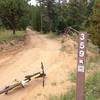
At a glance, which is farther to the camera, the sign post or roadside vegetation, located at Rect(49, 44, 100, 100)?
roadside vegetation, located at Rect(49, 44, 100, 100)

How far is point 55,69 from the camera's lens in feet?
50.4

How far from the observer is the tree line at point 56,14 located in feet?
77.0

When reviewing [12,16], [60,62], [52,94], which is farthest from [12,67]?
[12,16]

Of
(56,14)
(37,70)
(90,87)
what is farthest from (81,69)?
(56,14)

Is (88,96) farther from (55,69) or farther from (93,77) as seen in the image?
(55,69)

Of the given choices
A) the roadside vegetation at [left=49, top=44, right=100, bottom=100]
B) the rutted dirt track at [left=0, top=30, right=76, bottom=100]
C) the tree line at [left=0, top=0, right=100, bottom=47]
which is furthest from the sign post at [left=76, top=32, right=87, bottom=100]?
the tree line at [left=0, top=0, right=100, bottom=47]

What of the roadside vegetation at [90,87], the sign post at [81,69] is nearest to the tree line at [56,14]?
the roadside vegetation at [90,87]

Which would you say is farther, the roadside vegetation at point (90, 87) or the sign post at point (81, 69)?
the roadside vegetation at point (90, 87)

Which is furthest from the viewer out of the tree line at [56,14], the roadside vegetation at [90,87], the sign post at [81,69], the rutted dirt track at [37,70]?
the tree line at [56,14]

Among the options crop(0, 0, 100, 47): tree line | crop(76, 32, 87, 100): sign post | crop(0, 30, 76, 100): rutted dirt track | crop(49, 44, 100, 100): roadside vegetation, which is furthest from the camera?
crop(0, 0, 100, 47): tree line

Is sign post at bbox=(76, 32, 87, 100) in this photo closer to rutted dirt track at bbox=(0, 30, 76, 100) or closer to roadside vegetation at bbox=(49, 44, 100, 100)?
roadside vegetation at bbox=(49, 44, 100, 100)

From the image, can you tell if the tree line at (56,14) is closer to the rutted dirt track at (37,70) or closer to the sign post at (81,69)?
the rutted dirt track at (37,70)

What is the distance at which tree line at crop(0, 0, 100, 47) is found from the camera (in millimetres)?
23467

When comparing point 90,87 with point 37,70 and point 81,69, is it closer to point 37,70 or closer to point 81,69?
point 81,69
